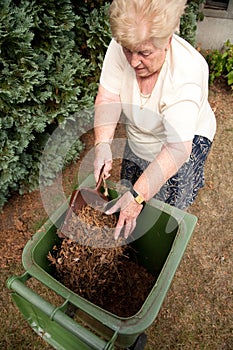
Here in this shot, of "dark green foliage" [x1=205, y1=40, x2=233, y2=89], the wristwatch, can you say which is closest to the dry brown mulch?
"dark green foliage" [x1=205, y1=40, x2=233, y2=89]

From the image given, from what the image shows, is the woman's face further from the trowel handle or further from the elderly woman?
the trowel handle

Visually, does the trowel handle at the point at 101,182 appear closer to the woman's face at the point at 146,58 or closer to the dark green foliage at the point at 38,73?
the woman's face at the point at 146,58

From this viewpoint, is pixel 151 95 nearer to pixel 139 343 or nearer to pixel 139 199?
pixel 139 199

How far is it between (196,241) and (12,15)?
2.27 meters

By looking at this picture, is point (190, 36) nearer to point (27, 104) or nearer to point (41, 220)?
point (27, 104)

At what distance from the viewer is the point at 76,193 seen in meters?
1.55

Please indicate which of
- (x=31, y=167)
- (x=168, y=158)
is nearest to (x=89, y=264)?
(x=168, y=158)

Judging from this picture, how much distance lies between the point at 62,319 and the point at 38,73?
5.98 feet

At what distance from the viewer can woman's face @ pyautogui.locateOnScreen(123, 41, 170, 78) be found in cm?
143

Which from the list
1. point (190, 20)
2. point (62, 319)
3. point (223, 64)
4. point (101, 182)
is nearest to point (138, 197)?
point (101, 182)

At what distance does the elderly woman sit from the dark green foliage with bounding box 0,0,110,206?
0.87 m

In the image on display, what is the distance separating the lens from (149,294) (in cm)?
138

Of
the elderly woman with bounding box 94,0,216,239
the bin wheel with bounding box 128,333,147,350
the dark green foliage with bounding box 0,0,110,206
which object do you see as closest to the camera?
the elderly woman with bounding box 94,0,216,239

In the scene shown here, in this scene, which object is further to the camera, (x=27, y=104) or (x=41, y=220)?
(x=41, y=220)
